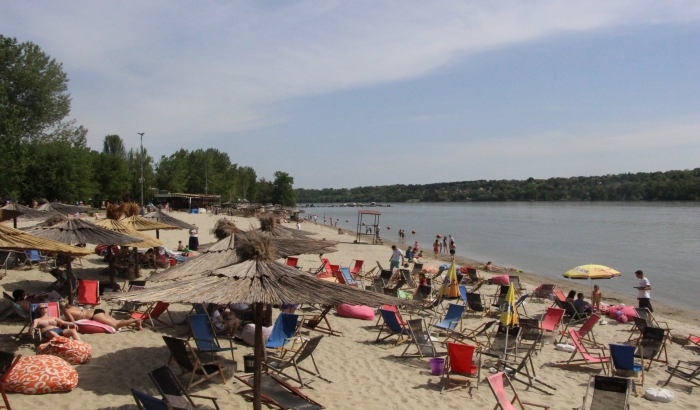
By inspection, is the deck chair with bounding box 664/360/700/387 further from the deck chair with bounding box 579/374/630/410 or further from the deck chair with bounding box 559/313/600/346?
the deck chair with bounding box 579/374/630/410

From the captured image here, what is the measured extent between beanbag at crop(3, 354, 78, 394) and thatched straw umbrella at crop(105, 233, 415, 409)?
147cm

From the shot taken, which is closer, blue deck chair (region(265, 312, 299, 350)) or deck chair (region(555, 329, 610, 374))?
blue deck chair (region(265, 312, 299, 350))

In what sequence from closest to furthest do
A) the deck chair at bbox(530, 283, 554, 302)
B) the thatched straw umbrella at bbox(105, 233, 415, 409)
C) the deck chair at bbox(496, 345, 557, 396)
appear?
the thatched straw umbrella at bbox(105, 233, 415, 409) → the deck chair at bbox(496, 345, 557, 396) → the deck chair at bbox(530, 283, 554, 302)

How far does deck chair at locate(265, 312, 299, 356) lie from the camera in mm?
6782

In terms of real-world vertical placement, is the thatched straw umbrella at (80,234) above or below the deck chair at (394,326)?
above

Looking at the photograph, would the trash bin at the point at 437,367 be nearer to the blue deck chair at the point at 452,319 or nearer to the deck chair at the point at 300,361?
the deck chair at the point at 300,361

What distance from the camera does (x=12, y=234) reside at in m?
6.20

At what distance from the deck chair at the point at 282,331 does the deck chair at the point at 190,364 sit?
90 centimetres

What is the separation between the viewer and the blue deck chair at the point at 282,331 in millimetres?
6785

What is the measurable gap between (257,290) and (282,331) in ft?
7.92

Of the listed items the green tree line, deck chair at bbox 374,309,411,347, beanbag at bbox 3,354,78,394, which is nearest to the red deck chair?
beanbag at bbox 3,354,78,394

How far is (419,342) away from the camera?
788 centimetres

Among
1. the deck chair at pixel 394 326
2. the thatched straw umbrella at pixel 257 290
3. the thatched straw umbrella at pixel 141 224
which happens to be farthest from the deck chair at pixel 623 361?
the thatched straw umbrella at pixel 141 224

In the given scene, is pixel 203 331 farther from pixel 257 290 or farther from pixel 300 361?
pixel 257 290
